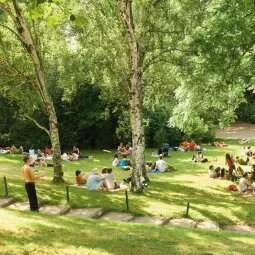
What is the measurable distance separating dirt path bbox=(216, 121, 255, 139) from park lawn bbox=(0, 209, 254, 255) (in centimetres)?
3594

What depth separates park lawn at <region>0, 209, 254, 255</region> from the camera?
7.86 metres

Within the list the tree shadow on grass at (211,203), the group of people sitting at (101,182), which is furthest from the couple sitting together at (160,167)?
the group of people sitting at (101,182)

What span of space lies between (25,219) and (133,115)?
25.9 ft

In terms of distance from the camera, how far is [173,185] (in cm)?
1952

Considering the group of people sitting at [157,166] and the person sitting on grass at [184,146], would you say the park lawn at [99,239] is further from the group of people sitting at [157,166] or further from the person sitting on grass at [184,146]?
the person sitting on grass at [184,146]

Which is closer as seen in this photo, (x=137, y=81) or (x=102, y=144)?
(x=137, y=81)

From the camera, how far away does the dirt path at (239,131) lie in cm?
4603

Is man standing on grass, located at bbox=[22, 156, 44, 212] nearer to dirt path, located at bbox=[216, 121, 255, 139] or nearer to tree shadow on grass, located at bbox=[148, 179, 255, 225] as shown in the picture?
tree shadow on grass, located at bbox=[148, 179, 255, 225]

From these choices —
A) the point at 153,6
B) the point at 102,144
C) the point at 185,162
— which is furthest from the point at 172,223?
the point at 102,144

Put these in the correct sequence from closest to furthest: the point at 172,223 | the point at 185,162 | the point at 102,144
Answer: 1. the point at 172,223
2. the point at 185,162
3. the point at 102,144

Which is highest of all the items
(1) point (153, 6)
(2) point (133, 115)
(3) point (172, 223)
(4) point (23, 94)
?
(1) point (153, 6)

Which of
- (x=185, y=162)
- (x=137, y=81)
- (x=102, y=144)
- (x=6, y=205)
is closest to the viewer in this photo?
(x=6, y=205)

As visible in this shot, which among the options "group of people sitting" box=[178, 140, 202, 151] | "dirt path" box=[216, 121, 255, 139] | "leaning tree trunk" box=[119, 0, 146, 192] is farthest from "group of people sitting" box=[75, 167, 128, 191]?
"dirt path" box=[216, 121, 255, 139]

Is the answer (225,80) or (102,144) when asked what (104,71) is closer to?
(225,80)
